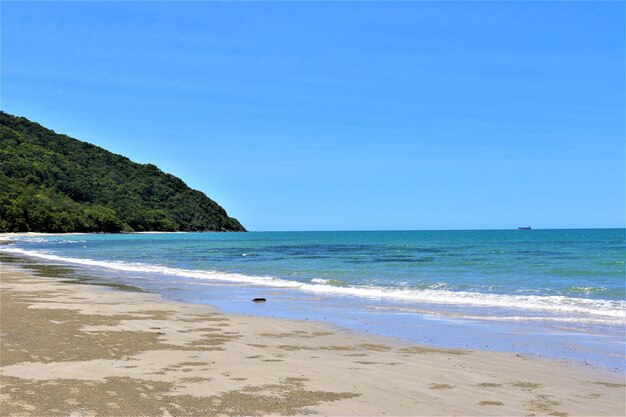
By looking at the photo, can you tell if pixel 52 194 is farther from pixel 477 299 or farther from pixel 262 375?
pixel 262 375

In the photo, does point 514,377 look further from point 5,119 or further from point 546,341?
point 5,119

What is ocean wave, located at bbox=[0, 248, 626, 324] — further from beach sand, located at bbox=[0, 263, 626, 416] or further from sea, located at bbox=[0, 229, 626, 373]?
beach sand, located at bbox=[0, 263, 626, 416]

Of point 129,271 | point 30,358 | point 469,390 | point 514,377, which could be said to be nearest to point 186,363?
point 30,358

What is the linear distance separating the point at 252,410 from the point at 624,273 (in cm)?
2971

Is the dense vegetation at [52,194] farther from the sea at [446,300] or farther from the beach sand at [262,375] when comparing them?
the beach sand at [262,375]

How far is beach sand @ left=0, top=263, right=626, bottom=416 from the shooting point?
23.4ft

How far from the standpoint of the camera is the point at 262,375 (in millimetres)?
8656

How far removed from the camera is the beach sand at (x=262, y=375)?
7.14m

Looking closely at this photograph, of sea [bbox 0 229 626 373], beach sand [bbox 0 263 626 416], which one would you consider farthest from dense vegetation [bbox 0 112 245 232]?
beach sand [bbox 0 263 626 416]

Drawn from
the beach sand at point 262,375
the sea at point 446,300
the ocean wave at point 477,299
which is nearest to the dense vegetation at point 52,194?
the sea at point 446,300

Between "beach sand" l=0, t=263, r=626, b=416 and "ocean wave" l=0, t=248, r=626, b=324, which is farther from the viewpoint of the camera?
"ocean wave" l=0, t=248, r=626, b=324

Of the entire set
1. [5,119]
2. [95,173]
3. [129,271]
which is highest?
[5,119]

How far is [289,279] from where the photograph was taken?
29.3 meters

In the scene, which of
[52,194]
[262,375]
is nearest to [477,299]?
[262,375]
